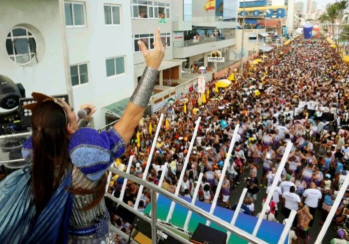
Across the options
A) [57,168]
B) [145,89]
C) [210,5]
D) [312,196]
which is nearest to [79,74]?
[312,196]

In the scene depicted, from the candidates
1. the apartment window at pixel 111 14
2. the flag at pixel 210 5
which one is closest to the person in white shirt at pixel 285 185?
the apartment window at pixel 111 14

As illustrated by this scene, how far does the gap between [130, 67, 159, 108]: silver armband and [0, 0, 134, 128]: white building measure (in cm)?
842

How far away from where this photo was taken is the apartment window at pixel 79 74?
14.6 metres

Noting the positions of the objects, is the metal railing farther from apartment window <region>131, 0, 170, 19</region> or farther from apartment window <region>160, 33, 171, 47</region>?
apartment window <region>160, 33, 171, 47</region>

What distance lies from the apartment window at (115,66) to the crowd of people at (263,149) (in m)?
3.50

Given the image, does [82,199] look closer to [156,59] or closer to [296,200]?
[156,59]

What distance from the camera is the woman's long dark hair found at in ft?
4.53

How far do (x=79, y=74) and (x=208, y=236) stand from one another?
538 inches

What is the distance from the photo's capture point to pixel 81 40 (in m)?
14.9

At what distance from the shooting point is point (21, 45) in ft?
39.7

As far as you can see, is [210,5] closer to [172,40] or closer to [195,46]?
[195,46]

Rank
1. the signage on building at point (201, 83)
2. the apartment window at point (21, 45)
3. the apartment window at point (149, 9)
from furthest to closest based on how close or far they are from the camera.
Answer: the apartment window at point (149, 9)
the signage on building at point (201, 83)
the apartment window at point (21, 45)

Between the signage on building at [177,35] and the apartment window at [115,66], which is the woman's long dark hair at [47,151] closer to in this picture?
the apartment window at [115,66]

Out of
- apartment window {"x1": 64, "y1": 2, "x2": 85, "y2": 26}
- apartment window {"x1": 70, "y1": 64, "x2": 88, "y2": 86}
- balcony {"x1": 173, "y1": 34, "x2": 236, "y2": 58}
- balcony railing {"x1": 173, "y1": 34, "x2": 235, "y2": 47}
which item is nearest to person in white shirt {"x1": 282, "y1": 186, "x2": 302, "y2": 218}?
apartment window {"x1": 70, "y1": 64, "x2": 88, "y2": 86}
